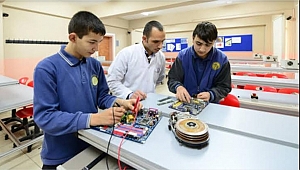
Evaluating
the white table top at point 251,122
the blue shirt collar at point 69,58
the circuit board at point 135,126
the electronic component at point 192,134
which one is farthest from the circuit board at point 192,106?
the blue shirt collar at point 69,58

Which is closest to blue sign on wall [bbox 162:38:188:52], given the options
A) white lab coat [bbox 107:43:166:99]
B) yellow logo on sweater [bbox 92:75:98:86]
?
white lab coat [bbox 107:43:166:99]

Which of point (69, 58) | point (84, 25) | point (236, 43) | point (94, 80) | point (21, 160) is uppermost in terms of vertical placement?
point (236, 43)

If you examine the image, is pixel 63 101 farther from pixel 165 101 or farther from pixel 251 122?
pixel 251 122

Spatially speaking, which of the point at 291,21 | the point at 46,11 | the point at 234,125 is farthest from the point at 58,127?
the point at 291,21

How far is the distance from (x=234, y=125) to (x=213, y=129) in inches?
4.5

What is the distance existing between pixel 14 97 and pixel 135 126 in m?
2.15

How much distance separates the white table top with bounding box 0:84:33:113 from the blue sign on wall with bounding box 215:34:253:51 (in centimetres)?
727

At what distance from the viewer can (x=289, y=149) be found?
742mm

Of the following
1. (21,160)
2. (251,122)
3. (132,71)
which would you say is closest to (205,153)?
(251,122)

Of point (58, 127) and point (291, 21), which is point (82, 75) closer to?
point (58, 127)

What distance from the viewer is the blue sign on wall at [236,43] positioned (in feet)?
25.5

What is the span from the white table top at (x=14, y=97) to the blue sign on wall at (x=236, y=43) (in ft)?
23.9

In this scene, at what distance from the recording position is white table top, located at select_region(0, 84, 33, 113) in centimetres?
203

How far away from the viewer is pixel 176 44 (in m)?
9.59
